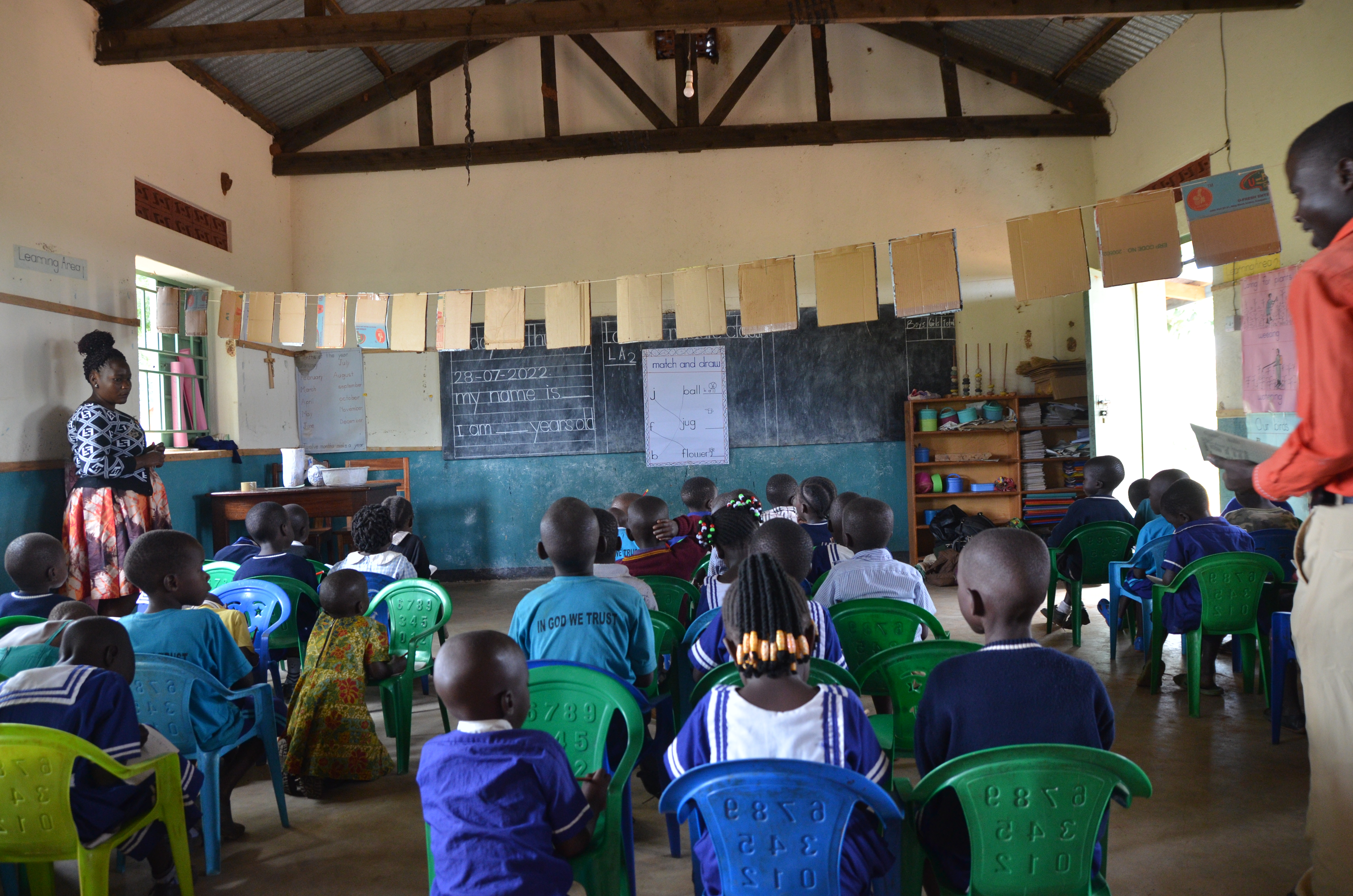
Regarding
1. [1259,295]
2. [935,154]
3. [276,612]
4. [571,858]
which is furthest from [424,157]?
[571,858]

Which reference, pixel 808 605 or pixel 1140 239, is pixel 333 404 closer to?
pixel 1140 239

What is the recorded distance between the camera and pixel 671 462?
7133mm

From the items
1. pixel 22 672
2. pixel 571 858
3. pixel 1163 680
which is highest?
pixel 22 672

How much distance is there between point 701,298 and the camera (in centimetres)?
533

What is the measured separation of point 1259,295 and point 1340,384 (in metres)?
4.35

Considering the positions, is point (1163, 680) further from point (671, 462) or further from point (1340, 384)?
point (671, 462)

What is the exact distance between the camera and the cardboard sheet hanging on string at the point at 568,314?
5.57 metres

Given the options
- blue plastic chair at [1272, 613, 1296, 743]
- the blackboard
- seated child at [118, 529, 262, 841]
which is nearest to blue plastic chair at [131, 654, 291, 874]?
seated child at [118, 529, 262, 841]

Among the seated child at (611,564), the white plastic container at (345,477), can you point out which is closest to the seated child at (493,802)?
the seated child at (611,564)

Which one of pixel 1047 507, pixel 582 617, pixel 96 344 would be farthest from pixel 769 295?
pixel 96 344

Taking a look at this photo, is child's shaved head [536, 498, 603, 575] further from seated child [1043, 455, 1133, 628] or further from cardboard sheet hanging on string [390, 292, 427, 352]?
cardboard sheet hanging on string [390, 292, 427, 352]

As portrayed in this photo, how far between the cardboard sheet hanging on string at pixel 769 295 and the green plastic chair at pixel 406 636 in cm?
275

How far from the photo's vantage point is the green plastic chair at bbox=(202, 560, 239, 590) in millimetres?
3479

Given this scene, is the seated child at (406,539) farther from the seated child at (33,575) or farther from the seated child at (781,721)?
the seated child at (781,721)
